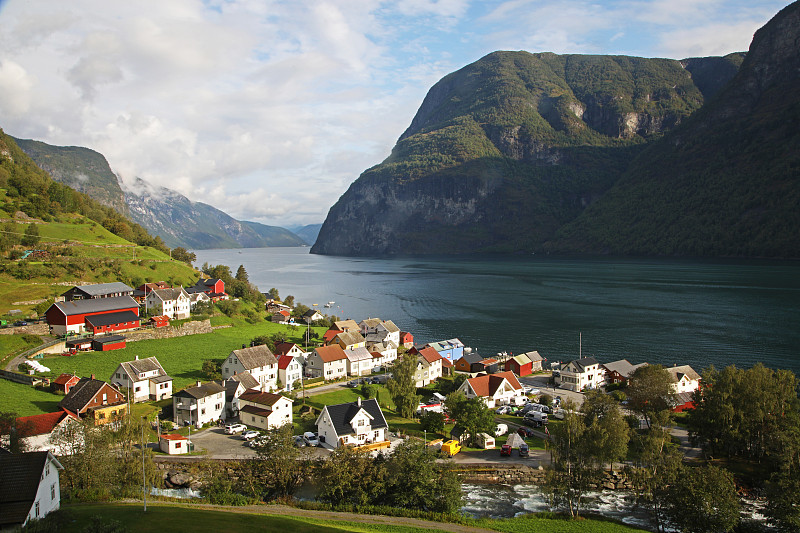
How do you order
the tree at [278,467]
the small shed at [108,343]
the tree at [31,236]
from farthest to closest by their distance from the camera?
1. the tree at [31,236]
2. the small shed at [108,343]
3. the tree at [278,467]

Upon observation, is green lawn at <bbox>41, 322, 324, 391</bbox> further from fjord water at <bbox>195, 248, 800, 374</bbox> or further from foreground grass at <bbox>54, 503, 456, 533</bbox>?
fjord water at <bbox>195, 248, 800, 374</bbox>

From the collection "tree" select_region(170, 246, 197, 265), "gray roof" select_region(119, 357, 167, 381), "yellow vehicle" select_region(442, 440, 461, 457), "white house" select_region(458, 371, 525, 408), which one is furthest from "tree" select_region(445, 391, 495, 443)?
"tree" select_region(170, 246, 197, 265)

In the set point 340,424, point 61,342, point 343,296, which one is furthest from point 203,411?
point 343,296

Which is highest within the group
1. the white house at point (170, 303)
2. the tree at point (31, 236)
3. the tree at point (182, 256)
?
the tree at point (31, 236)

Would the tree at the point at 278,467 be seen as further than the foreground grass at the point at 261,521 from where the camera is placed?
Yes

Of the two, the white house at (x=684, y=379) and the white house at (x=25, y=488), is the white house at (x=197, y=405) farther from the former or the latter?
the white house at (x=684, y=379)

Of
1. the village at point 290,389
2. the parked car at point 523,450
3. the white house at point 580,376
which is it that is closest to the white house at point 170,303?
the village at point 290,389
